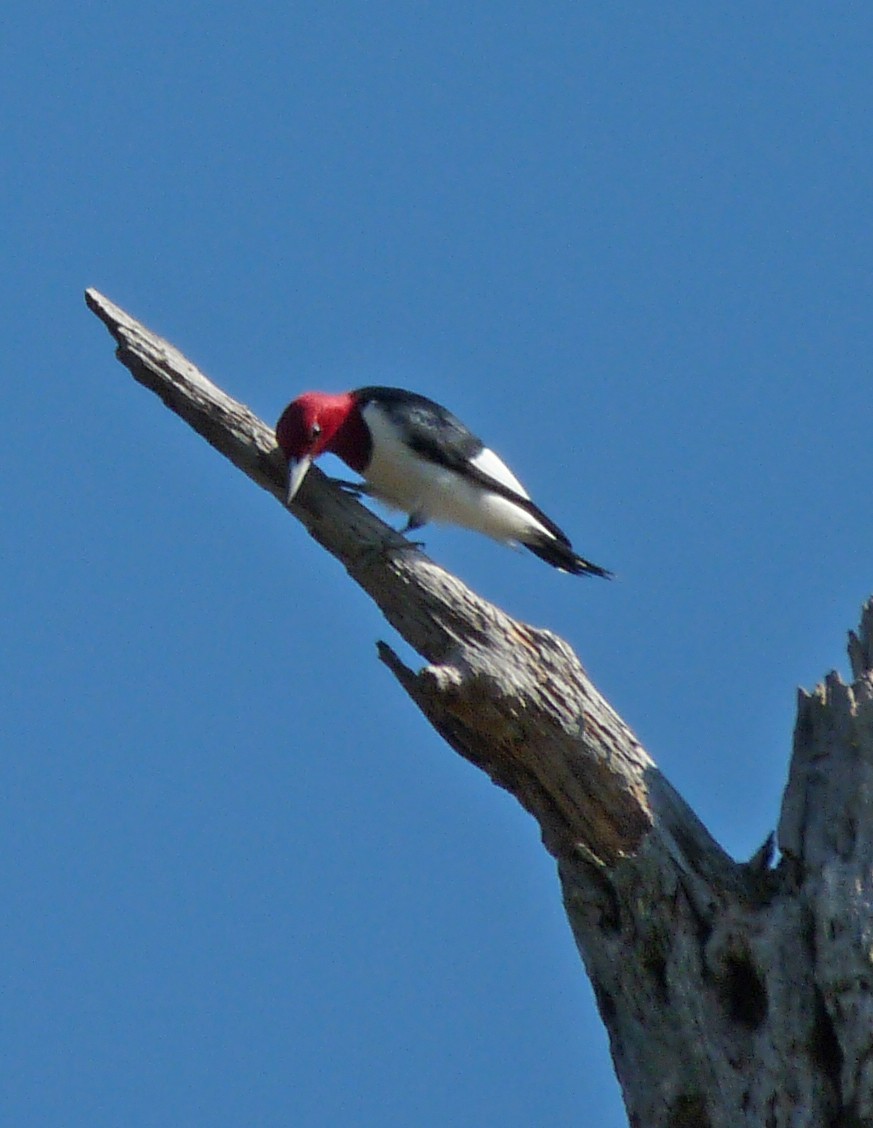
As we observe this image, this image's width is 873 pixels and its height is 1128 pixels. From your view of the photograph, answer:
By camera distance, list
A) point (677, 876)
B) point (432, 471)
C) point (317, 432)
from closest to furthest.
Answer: point (677, 876), point (317, 432), point (432, 471)

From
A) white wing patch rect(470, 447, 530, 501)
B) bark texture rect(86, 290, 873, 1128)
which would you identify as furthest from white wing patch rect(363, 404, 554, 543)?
bark texture rect(86, 290, 873, 1128)

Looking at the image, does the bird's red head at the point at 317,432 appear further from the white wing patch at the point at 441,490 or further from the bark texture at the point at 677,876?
the bark texture at the point at 677,876

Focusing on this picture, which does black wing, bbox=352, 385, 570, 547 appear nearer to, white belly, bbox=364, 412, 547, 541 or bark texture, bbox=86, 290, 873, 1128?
white belly, bbox=364, 412, 547, 541

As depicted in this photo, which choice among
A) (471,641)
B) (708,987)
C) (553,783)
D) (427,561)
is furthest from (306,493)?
(708,987)

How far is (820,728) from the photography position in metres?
4.71

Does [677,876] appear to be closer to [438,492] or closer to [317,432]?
[317,432]

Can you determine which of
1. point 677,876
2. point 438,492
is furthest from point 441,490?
point 677,876

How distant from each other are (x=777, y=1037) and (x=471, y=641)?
4.65ft

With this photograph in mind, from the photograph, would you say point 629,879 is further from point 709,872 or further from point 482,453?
point 482,453

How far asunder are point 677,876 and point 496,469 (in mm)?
2791

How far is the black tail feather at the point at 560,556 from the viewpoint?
278 inches

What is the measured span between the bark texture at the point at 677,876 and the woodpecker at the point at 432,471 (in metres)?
1.46

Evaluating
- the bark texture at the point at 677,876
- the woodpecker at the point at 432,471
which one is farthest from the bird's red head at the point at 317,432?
the bark texture at the point at 677,876

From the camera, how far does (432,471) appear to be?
22.3 feet
